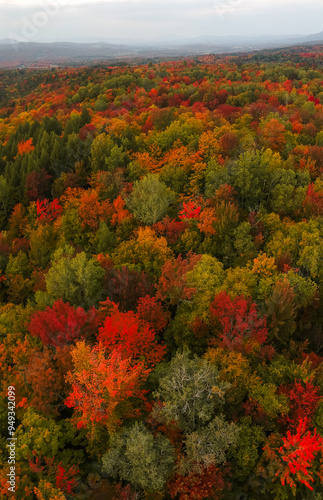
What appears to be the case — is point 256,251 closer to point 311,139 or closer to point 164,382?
point 164,382

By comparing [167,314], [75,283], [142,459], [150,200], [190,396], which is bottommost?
[142,459]

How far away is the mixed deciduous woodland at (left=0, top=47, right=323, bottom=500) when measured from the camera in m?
20.1

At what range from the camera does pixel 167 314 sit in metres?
32.0

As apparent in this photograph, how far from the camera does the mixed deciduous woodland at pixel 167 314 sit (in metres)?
20.1

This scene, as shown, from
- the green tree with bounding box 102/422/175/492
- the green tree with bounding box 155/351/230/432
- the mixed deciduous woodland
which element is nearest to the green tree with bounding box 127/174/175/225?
the mixed deciduous woodland

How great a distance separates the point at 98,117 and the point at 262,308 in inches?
2533

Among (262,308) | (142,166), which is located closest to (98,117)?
(142,166)

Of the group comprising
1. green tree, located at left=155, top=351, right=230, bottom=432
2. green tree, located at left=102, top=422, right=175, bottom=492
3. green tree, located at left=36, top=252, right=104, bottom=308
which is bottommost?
green tree, located at left=102, top=422, right=175, bottom=492

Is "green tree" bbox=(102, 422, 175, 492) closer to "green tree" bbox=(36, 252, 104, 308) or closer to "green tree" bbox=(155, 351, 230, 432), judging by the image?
"green tree" bbox=(155, 351, 230, 432)

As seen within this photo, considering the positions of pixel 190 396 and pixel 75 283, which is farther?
pixel 75 283

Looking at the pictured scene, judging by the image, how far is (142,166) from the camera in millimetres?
52688

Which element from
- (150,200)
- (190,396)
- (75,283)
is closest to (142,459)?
(190,396)

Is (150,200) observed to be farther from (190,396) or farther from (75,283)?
(190,396)

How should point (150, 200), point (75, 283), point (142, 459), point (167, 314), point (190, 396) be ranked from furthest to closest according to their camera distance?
→ point (150, 200)
point (75, 283)
point (167, 314)
point (190, 396)
point (142, 459)
